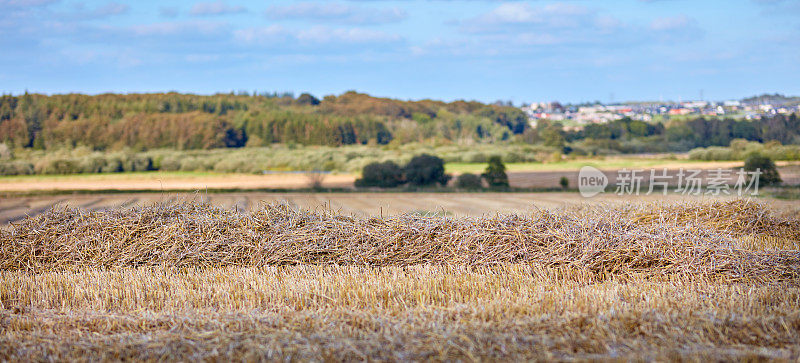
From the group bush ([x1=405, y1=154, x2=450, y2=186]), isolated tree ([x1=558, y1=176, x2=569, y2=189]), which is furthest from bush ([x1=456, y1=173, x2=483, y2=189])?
isolated tree ([x1=558, y1=176, x2=569, y2=189])

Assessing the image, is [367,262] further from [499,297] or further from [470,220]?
[499,297]

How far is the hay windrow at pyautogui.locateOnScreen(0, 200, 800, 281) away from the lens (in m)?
6.60

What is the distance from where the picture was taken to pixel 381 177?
2853cm

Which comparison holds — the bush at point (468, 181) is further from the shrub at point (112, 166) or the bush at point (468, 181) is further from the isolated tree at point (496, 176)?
the shrub at point (112, 166)

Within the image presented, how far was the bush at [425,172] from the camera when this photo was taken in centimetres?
2781

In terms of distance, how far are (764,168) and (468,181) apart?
12370mm

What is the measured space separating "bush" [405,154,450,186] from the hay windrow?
20076 mm

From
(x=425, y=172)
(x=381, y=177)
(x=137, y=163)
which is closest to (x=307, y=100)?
(x=137, y=163)

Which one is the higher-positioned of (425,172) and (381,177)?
(425,172)

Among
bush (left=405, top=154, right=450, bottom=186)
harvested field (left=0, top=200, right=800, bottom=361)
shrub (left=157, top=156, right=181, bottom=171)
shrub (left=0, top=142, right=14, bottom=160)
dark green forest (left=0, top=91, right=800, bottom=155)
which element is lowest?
harvested field (left=0, top=200, right=800, bottom=361)

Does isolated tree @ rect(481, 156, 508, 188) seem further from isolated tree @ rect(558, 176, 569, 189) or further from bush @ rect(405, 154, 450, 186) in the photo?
isolated tree @ rect(558, 176, 569, 189)

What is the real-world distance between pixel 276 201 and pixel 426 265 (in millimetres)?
2443

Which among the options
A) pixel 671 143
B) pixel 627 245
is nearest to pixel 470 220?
pixel 627 245

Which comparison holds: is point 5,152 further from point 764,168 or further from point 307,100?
point 764,168
